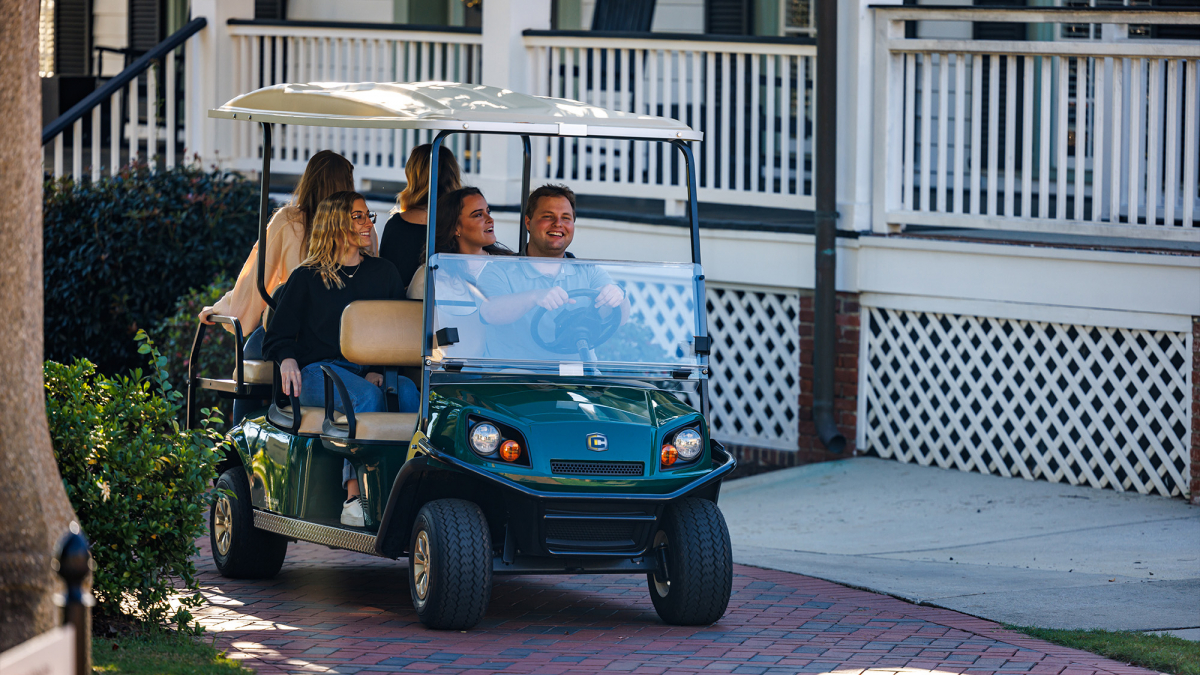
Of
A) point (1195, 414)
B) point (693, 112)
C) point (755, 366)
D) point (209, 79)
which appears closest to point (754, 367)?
point (755, 366)

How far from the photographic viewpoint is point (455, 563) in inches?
234

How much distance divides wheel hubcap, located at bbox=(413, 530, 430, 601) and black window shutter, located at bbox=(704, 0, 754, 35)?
964 cm

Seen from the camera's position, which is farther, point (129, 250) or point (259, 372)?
point (129, 250)

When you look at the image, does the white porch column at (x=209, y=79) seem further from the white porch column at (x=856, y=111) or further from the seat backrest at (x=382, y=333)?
the seat backrest at (x=382, y=333)

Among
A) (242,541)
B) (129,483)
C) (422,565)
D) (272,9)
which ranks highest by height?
(272,9)

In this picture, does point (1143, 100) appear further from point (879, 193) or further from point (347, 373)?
point (347, 373)

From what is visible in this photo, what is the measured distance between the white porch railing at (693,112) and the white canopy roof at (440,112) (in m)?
4.20

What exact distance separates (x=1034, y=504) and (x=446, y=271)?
168 inches

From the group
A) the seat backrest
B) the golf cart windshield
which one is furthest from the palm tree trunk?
the seat backrest

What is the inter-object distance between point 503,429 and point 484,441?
9 centimetres

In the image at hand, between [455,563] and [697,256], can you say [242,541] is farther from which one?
[697,256]

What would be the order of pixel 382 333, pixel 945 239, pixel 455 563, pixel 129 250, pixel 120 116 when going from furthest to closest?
pixel 120 116
pixel 129 250
pixel 945 239
pixel 382 333
pixel 455 563

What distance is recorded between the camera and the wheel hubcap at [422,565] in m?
6.06

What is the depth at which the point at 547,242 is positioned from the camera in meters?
7.05
